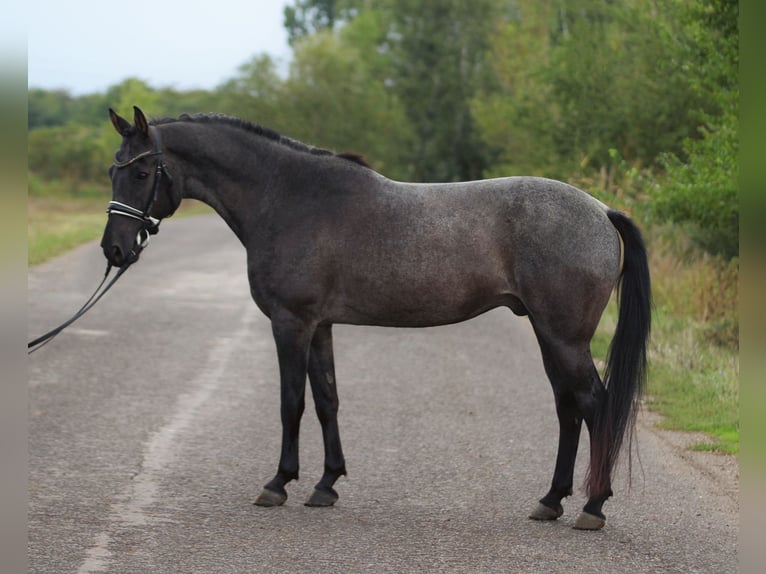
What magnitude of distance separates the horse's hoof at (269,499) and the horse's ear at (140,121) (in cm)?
213

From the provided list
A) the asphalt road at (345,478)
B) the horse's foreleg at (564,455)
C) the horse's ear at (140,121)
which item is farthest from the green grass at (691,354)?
the horse's ear at (140,121)

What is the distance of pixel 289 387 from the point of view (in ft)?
19.1

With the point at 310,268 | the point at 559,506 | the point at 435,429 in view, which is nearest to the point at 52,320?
the point at 435,429

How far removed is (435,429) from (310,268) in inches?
96.7

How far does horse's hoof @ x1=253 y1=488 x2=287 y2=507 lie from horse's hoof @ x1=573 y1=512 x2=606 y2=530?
1634mm

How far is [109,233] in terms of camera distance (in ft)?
18.9

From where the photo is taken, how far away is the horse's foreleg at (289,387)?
18.7 ft

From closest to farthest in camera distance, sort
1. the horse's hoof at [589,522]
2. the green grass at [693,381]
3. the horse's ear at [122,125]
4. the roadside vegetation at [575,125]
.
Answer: the horse's hoof at [589,522] → the horse's ear at [122,125] → the green grass at [693,381] → the roadside vegetation at [575,125]

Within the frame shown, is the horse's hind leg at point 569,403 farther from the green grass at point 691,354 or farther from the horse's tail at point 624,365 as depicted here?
the green grass at point 691,354

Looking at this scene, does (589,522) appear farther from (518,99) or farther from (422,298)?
(518,99)

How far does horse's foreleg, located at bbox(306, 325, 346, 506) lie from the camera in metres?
5.86

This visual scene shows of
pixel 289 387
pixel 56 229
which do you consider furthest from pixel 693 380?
pixel 56 229

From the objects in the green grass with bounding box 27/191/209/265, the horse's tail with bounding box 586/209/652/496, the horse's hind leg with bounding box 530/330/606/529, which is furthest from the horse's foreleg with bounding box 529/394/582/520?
the green grass with bounding box 27/191/209/265

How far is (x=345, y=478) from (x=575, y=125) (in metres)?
14.4
